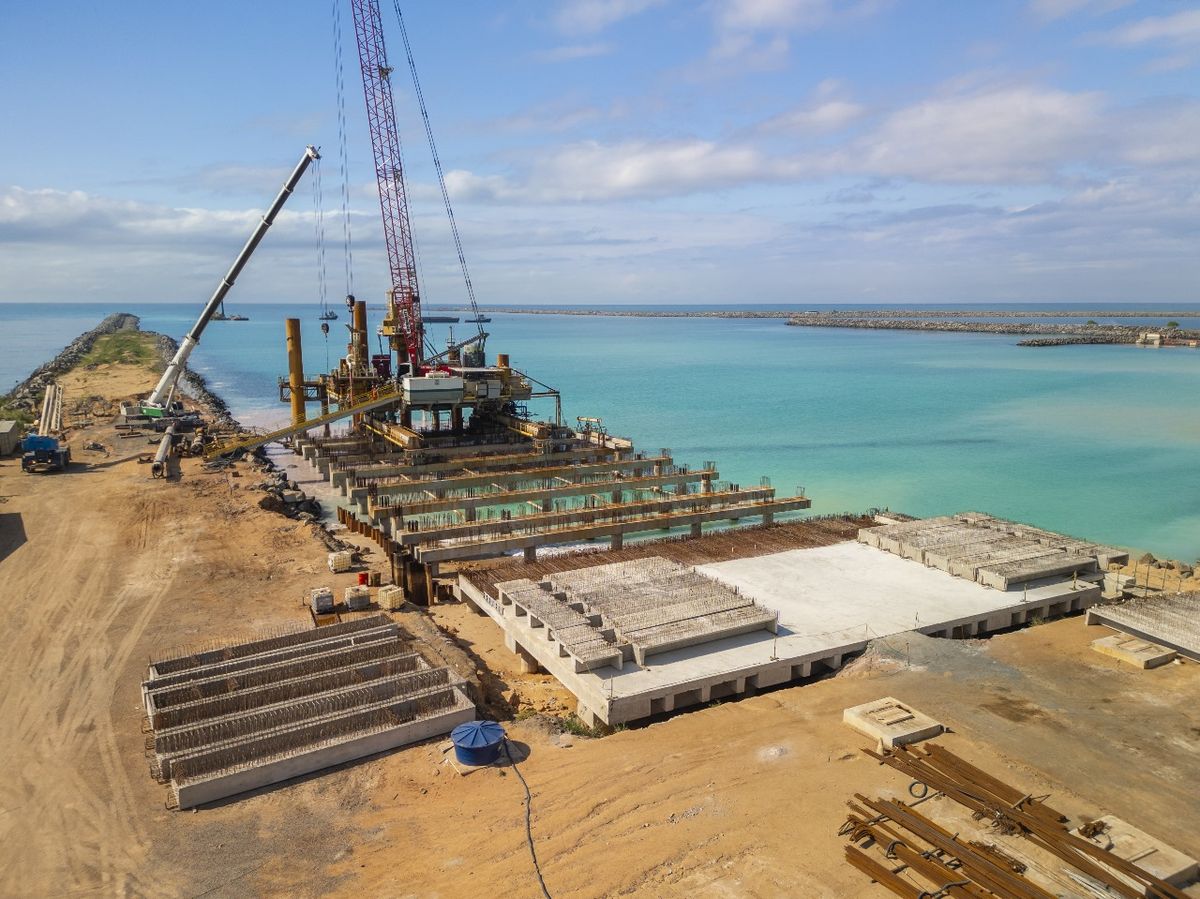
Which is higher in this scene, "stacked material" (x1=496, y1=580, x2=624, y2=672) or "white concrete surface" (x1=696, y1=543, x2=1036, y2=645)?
"stacked material" (x1=496, y1=580, x2=624, y2=672)

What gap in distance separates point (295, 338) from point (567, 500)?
17407mm

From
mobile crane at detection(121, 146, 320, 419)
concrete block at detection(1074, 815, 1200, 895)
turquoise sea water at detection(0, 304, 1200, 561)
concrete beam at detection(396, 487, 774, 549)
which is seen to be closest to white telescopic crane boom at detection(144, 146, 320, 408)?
mobile crane at detection(121, 146, 320, 419)

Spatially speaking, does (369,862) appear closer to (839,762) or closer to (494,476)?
(839,762)

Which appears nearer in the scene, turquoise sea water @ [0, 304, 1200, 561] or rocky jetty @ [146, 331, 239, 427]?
turquoise sea water @ [0, 304, 1200, 561]

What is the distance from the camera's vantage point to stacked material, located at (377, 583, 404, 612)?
19.8 meters

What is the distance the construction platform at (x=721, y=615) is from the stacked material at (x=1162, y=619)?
1505 millimetres

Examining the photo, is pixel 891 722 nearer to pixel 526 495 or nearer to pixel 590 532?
pixel 590 532

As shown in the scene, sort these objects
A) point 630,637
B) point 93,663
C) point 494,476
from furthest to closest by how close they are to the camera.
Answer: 1. point 494,476
2. point 93,663
3. point 630,637

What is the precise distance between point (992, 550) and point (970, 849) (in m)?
13.5

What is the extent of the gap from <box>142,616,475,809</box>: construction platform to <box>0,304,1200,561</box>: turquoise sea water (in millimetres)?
25798

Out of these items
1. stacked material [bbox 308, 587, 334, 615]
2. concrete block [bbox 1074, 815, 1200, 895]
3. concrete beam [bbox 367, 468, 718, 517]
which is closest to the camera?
concrete block [bbox 1074, 815, 1200, 895]

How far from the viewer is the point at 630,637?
15.6 meters

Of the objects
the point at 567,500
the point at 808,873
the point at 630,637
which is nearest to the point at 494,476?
the point at 567,500

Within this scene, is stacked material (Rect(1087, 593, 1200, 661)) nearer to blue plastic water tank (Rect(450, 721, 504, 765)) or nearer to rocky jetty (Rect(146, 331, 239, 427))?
blue plastic water tank (Rect(450, 721, 504, 765))
